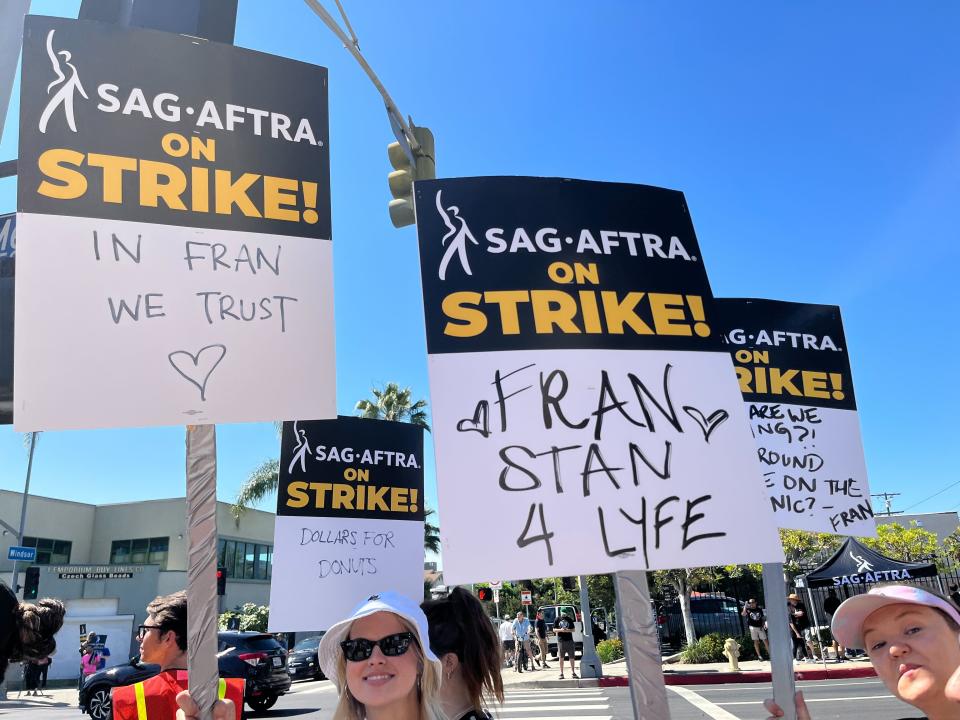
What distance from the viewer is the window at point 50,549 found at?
32344mm

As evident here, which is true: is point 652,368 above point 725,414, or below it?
above

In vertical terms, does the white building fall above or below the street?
above

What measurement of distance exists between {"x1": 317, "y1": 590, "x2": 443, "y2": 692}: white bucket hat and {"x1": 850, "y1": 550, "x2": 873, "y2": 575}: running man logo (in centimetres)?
1533

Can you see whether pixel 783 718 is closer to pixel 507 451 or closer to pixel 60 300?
pixel 507 451

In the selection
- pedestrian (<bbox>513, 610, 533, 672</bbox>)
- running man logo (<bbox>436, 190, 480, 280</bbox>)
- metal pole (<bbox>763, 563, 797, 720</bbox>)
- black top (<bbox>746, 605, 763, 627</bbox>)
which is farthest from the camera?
pedestrian (<bbox>513, 610, 533, 672</bbox>)

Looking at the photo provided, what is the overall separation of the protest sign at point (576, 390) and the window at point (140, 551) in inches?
1418

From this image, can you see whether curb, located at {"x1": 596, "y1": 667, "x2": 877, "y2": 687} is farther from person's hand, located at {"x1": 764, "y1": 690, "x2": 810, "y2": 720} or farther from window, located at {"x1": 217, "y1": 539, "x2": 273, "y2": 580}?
window, located at {"x1": 217, "y1": 539, "x2": 273, "y2": 580}

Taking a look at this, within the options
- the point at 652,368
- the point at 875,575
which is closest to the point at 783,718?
the point at 652,368

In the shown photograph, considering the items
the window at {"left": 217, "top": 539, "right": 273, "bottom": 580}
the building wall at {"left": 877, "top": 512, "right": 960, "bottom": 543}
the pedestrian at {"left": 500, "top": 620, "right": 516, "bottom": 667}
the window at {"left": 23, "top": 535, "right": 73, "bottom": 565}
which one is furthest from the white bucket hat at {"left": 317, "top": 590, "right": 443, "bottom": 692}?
the building wall at {"left": 877, "top": 512, "right": 960, "bottom": 543}

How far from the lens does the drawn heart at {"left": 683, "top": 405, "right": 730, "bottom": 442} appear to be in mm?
2324

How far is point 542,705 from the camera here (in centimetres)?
1118

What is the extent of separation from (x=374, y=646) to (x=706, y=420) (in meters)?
1.31

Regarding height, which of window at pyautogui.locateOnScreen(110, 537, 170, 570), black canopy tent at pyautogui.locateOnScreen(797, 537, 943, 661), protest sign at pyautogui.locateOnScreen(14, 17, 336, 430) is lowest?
black canopy tent at pyautogui.locateOnScreen(797, 537, 943, 661)

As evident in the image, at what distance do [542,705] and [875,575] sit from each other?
26.5 feet
